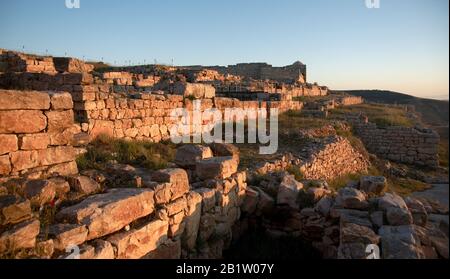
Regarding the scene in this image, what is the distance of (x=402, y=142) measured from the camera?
68.1 feet

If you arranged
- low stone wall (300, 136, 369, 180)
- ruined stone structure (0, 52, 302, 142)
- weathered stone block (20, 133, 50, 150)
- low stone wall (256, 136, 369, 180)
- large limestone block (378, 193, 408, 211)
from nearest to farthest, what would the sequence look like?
weathered stone block (20, 133, 50, 150) → large limestone block (378, 193, 408, 211) → ruined stone structure (0, 52, 302, 142) → low stone wall (256, 136, 369, 180) → low stone wall (300, 136, 369, 180)

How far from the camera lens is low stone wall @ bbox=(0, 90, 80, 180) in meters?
5.08

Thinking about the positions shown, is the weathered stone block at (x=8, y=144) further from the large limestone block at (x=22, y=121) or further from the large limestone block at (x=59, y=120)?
the large limestone block at (x=59, y=120)

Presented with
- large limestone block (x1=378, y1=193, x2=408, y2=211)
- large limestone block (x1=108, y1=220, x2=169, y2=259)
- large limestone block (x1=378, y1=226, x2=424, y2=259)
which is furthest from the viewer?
large limestone block (x1=378, y1=193, x2=408, y2=211)

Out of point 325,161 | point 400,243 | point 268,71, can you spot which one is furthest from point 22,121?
point 268,71

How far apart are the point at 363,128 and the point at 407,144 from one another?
239 centimetres

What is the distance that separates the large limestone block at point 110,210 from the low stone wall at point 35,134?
121 centimetres

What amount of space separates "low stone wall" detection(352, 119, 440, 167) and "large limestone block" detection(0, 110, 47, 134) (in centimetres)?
1891

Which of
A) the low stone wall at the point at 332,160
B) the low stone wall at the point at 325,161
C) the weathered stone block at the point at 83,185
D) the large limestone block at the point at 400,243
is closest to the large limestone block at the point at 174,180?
the weathered stone block at the point at 83,185

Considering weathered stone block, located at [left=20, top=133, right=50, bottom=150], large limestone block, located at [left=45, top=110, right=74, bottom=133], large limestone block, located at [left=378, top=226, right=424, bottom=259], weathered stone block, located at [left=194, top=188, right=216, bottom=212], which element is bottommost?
large limestone block, located at [left=378, top=226, right=424, bottom=259]

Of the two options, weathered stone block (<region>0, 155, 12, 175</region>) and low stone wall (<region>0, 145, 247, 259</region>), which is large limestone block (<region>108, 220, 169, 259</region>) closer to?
low stone wall (<region>0, 145, 247, 259</region>)

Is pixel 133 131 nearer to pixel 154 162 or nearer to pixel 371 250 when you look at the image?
pixel 154 162

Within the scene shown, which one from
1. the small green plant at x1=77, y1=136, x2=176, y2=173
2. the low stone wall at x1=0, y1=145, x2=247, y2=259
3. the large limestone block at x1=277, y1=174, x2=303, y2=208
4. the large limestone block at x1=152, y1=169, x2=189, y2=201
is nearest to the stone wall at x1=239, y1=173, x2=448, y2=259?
the large limestone block at x1=277, y1=174, x2=303, y2=208

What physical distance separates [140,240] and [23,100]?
8.26 ft
